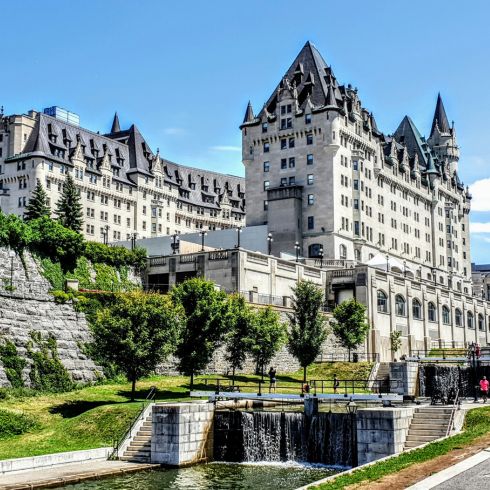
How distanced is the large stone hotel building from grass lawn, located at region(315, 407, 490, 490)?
90611mm

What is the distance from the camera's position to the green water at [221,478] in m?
32.0

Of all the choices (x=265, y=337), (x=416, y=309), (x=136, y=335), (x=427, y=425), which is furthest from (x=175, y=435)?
(x=416, y=309)

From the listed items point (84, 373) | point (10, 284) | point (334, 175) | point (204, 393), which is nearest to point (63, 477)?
point (204, 393)

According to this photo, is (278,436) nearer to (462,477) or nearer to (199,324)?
(199,324)

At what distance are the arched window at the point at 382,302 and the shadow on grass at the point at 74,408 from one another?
48.2 meters

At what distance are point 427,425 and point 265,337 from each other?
24013 millimetres

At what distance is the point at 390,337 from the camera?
3420 inches

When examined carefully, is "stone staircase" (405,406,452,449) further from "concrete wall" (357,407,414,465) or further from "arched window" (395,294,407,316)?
"arched window" (395,294,407,316)

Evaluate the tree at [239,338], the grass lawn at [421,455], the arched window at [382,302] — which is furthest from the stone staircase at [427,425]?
the arched window at [382,302]

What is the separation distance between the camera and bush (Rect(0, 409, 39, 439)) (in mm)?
38375

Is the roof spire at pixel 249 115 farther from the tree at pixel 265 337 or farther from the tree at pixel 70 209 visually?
the tree at pixel 265 337

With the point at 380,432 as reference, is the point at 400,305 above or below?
above

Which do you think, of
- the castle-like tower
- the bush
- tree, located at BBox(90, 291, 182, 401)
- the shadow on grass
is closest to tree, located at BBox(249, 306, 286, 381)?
tree, located at BBox(90, 291, 182, 401)

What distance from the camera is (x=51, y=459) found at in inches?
1344
